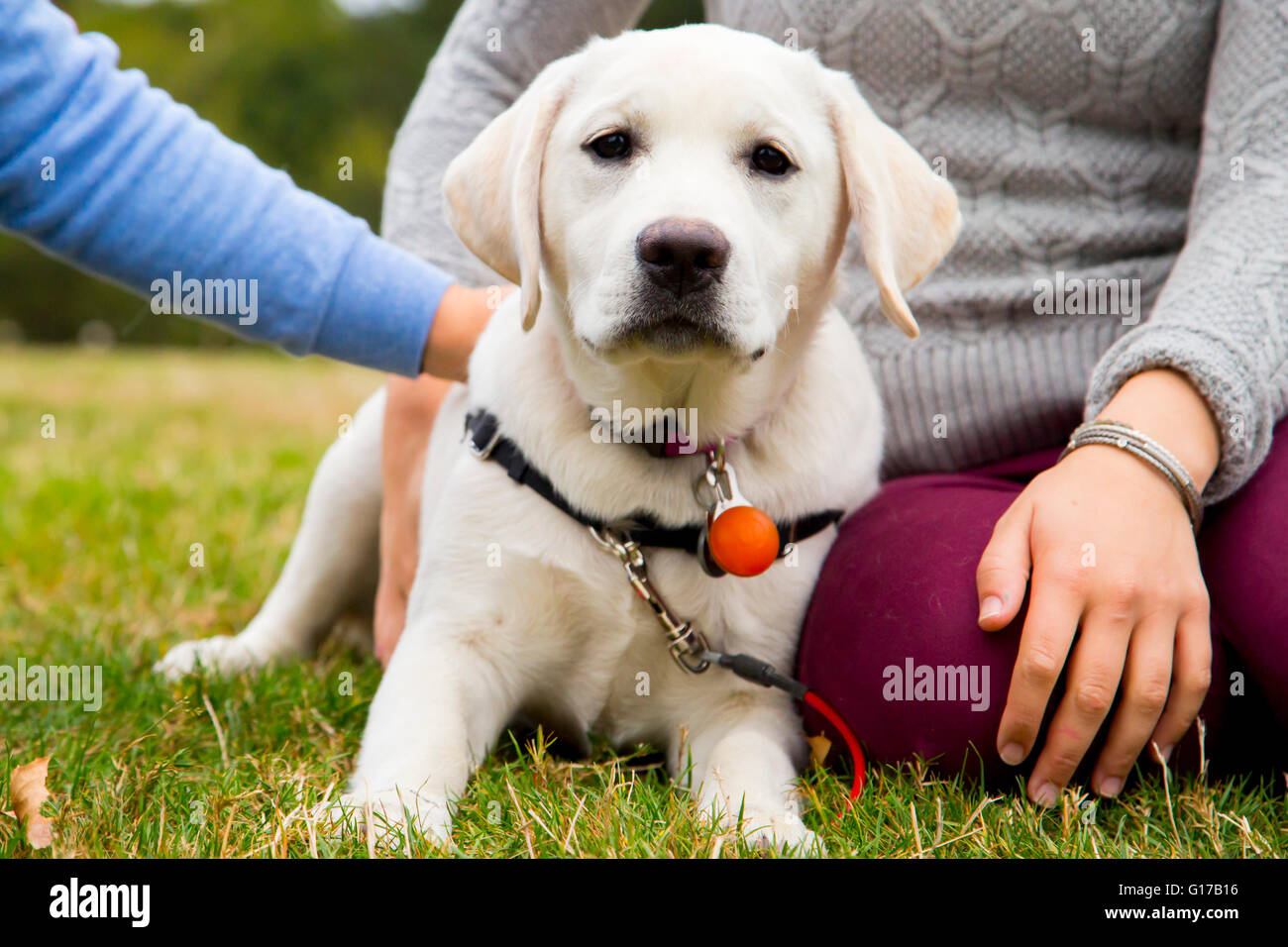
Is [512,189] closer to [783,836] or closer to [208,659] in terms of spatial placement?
[783,836]

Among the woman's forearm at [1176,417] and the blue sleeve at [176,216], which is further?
the blue sleeve at [176,216]

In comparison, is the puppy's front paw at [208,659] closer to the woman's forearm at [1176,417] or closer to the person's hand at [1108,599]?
the person's hand at [1108,599]

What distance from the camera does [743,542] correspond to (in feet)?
6.24

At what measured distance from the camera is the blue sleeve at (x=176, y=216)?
6.64 ft

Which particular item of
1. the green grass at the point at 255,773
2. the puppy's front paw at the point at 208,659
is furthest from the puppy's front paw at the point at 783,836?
the puppy's front paw at the point at 208,659

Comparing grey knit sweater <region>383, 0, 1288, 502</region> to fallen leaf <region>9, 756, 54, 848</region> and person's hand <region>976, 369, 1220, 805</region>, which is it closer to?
person's hand <region>976, 369, 1220, 805</region>

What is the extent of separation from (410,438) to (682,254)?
1056mm

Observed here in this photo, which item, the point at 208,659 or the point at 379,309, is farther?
the point at 208,659

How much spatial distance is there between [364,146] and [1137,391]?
18.8 meters

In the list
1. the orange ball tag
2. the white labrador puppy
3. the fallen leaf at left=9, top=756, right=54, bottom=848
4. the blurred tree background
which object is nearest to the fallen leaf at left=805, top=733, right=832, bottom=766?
the white labrador puppy

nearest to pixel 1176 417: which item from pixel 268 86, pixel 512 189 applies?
pixel 512 189

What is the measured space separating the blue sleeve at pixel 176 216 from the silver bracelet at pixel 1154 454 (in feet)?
3.96

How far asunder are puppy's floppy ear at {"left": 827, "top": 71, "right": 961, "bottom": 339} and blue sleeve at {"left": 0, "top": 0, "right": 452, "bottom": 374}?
81 cm
